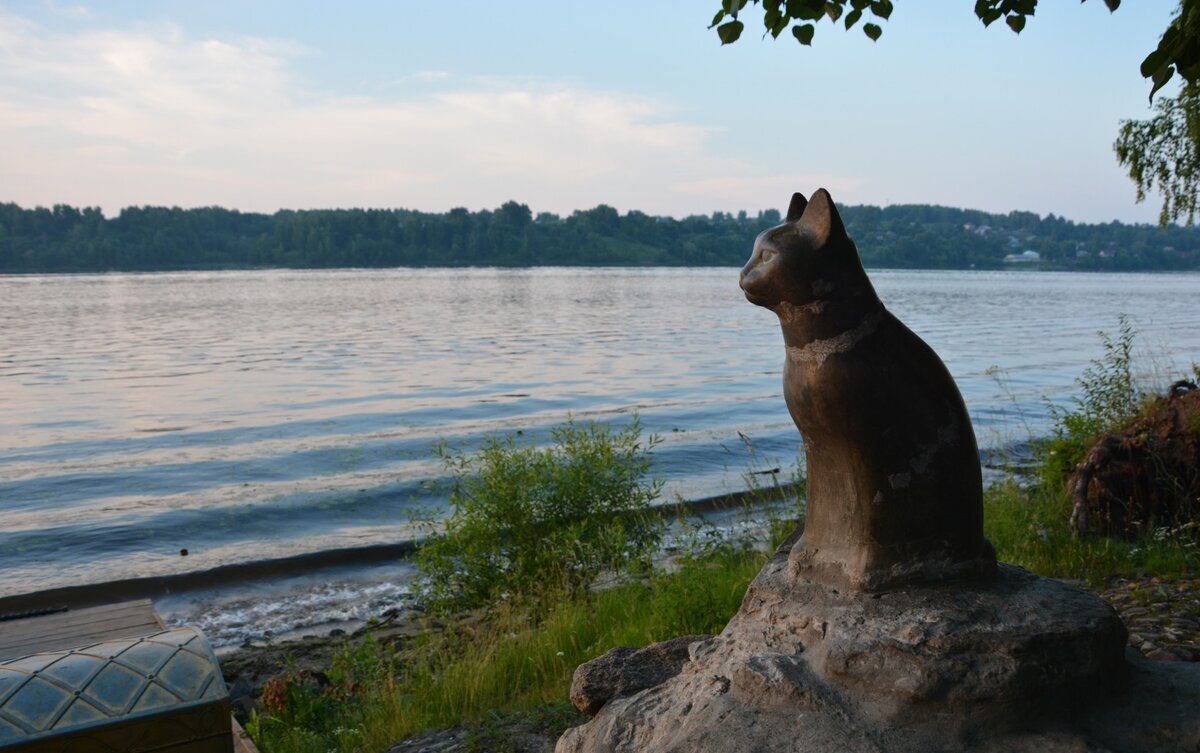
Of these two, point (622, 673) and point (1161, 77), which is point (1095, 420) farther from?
point (622, 673)

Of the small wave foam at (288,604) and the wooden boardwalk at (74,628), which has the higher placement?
the wooden boardwalk at (74,628)

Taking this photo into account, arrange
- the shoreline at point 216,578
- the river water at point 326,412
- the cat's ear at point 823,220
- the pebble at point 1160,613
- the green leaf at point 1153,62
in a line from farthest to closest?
the river water at point 326,412, the shoreline at point 216,578, the pebble at point 1160,613, the green leaf at point 1153,62, the cat's ear at point 823,220

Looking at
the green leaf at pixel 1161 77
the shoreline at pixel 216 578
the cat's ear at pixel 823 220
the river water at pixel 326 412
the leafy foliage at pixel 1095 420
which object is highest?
the green leaf at pixel 1161 77

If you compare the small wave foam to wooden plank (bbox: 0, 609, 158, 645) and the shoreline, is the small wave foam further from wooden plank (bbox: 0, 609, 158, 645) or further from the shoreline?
wooden plank (bbox: 0, 609, 158, 645)

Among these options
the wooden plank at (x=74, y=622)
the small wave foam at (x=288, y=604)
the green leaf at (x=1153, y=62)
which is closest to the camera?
the green leaf at (x=1153, y=62)

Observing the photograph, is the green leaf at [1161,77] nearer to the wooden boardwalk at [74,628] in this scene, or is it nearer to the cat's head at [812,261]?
the cat's head at [812,261]

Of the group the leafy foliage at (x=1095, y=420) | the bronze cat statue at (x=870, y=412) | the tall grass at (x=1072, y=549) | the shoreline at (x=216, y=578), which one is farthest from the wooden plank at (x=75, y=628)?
the leafy foliage at (x=1095, y=420)

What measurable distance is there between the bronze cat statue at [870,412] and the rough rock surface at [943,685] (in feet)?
0.51

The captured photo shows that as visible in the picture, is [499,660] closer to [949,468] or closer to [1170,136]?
[949,468]

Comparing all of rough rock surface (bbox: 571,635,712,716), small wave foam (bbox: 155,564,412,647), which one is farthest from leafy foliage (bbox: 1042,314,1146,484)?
small wave foam (bbox: 155,564,412,647)

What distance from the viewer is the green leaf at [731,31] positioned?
6.66 m

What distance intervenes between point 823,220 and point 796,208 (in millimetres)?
315

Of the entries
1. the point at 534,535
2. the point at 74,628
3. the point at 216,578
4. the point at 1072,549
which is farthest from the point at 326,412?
the point at 1072,549

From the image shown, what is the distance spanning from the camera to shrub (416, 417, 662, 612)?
959cm
